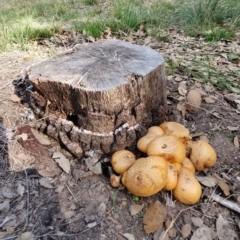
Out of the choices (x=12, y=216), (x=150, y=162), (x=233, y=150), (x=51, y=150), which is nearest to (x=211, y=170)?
(x=233, y=150)

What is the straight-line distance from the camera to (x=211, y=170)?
6.76ft

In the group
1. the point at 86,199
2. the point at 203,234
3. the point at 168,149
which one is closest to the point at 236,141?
the point at 168,149

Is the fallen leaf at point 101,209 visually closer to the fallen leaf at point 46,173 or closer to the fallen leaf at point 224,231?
the fallen leaf at point 46,173

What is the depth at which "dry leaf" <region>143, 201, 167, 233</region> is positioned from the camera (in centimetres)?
168

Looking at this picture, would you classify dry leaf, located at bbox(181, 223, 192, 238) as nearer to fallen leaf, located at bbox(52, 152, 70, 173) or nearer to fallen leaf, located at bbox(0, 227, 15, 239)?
fallen leaf, located at bbox(52, 152, 70, 173)

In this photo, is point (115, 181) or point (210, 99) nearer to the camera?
point (115, 181)

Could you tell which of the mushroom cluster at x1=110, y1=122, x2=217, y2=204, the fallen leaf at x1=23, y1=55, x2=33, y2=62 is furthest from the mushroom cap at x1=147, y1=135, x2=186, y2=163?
the fallen leaf at x1=23, y1=55, x2=33, y2=62

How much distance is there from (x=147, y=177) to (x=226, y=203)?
0.59m

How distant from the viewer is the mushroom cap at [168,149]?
1.79 m

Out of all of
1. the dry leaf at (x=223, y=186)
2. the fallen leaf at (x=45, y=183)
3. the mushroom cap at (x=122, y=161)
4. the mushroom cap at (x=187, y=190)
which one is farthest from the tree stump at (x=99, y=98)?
the dry leaf at (x=223, y=186)

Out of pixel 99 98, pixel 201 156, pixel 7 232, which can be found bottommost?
pixel 7 232

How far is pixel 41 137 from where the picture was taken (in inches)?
86.2

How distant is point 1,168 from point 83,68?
36.8 inches

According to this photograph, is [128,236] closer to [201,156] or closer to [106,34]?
[201,156]
